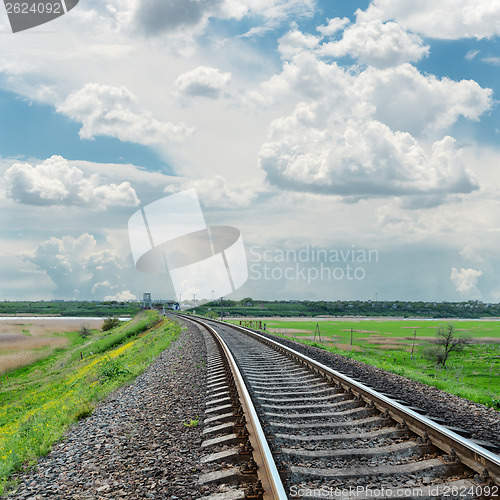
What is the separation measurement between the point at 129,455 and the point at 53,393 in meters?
19.0

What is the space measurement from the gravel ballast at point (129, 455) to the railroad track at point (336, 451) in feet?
1.01

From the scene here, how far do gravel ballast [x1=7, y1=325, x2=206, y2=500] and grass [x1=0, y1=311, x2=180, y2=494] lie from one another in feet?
1.18

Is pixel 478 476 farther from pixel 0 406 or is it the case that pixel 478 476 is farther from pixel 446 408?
pixel 0 406

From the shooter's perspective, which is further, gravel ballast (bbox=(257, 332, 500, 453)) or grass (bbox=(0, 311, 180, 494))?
grass (bbox=(0, 311, 180, 494))

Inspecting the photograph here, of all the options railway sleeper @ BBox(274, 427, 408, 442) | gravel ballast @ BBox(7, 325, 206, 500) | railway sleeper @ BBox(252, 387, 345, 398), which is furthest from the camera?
railway sleeper @ BBox(252, 387, 345, 398)

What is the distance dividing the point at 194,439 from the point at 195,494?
1.71m

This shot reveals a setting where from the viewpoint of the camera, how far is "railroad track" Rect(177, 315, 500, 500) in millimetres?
4270

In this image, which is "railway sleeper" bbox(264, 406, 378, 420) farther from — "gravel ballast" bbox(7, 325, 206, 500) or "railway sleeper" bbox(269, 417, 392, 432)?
"gravel ballast" bbox(7, 325, 206, 500)

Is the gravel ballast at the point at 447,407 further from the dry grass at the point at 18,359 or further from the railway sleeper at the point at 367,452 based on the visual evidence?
the dry grass at the point at 18,359

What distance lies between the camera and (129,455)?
5.67m

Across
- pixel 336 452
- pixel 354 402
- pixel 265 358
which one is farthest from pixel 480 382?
pixel 336 452

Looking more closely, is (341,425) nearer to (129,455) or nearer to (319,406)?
(319,406)

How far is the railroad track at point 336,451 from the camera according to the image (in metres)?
4.27

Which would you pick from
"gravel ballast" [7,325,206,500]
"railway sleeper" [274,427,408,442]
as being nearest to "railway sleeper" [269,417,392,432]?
"railway sleeper" [274,427,408,442]
